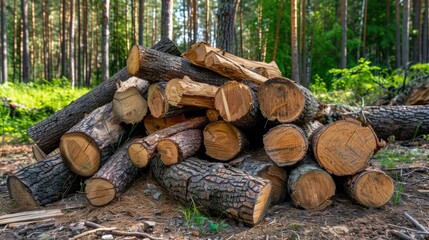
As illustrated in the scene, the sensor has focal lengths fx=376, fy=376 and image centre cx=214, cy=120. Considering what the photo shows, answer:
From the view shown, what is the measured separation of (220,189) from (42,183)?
6.96 ft

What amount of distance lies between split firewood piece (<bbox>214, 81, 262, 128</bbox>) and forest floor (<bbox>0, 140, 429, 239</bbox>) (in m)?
0.94

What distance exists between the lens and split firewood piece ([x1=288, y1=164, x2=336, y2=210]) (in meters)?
3.44

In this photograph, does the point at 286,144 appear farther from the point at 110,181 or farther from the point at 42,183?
the point at 42,183

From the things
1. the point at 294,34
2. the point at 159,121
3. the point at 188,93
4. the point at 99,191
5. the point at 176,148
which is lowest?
the point at 99,191

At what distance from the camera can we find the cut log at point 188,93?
151 inches

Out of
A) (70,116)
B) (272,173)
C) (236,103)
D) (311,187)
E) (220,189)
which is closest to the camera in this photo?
(220,189)

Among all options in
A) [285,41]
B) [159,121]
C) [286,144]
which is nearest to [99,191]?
[159,121]

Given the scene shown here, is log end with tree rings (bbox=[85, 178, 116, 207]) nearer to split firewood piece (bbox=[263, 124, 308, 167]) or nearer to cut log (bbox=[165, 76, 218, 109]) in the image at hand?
cut log (bbox=[165, 76, 218, 109])

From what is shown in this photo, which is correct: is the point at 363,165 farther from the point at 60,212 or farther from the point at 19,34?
the point at 19,34

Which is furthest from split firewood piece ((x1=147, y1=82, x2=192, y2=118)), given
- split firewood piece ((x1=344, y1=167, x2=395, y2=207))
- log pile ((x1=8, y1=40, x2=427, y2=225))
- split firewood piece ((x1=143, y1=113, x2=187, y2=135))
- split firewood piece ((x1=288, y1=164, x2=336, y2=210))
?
split firewood piece ((x1=344, y1=167, x2=395, y2=207))

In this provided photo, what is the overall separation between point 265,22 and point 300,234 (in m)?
22.9

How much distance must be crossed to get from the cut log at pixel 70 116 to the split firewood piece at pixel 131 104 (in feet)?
2.83

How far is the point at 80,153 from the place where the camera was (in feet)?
13.6

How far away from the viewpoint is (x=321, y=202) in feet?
11.6
